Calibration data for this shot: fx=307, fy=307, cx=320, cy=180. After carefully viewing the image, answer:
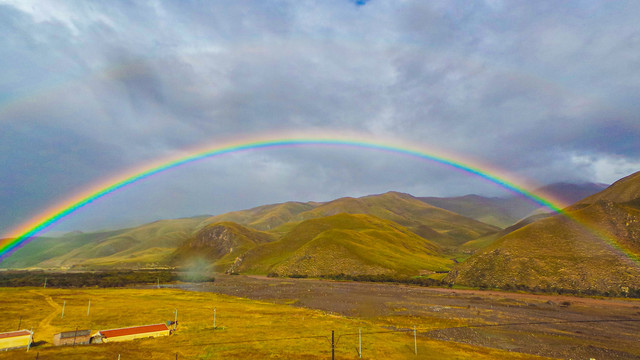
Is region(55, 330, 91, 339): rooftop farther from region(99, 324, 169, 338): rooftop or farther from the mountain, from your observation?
the mountain

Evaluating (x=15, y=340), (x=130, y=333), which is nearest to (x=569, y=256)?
(x=130, y=333)

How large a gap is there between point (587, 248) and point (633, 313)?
39743 mm

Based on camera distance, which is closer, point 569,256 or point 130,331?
point 130,331

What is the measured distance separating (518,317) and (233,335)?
1992 inches

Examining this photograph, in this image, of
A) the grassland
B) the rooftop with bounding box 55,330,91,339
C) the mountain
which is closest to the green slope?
the mountain

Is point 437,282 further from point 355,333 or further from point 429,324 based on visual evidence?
point 355,333

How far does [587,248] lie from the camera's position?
93.1 m

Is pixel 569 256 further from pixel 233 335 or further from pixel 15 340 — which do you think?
pixel 15 340

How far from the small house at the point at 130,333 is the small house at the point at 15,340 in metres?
6.31

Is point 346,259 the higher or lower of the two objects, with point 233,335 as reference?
higher

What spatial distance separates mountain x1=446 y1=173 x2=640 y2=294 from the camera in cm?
8438

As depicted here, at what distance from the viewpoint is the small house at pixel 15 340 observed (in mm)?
32406

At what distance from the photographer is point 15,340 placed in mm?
32938

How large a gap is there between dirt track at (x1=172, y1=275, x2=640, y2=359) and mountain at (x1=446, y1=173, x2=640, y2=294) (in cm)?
954
